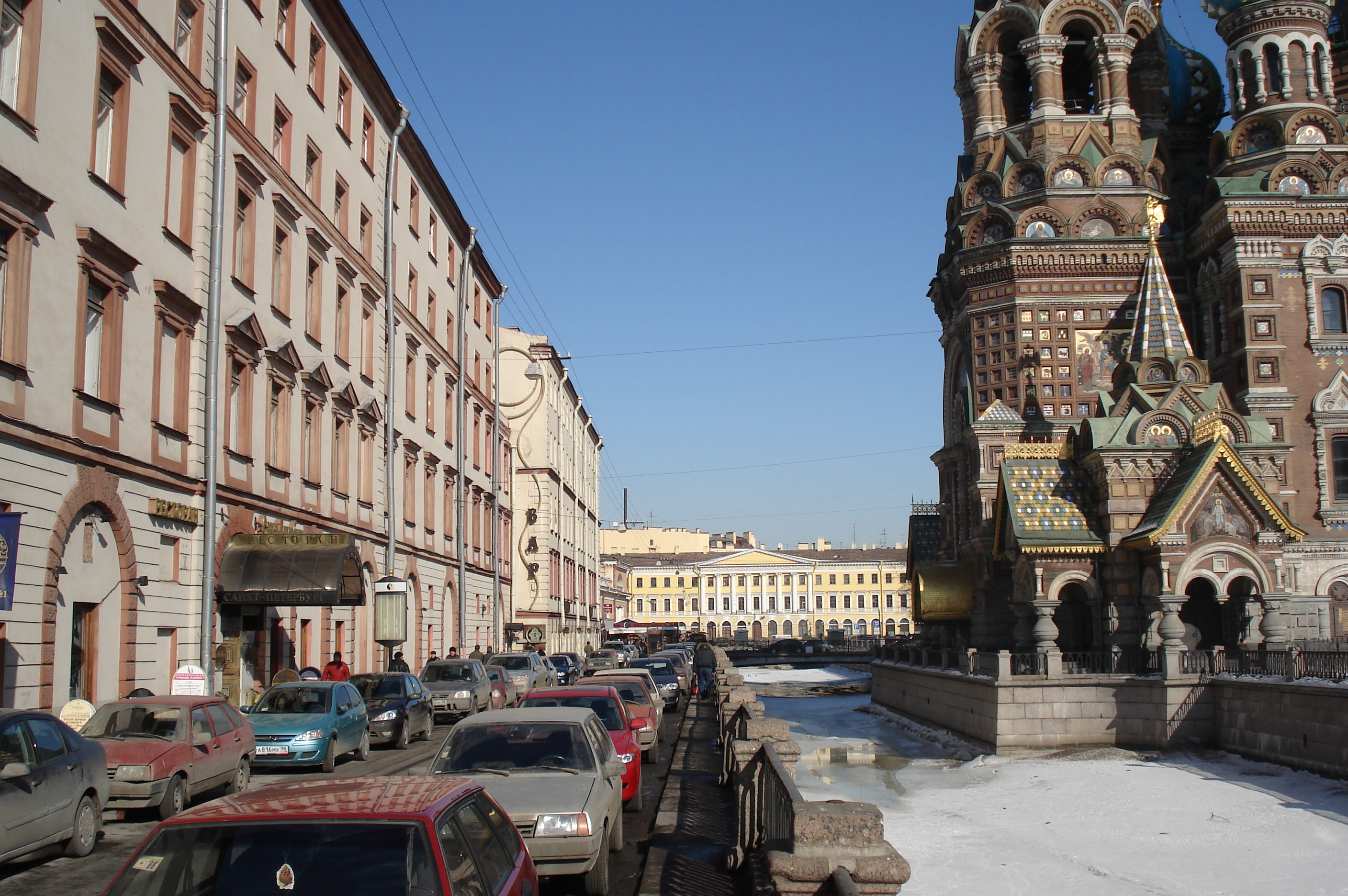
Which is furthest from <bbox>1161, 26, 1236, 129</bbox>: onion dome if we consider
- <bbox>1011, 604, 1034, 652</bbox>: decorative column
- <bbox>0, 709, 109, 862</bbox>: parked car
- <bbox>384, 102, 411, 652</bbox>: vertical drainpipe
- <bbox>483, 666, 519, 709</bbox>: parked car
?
<bbox>0, 709, 109, 862</bbox>: parked car

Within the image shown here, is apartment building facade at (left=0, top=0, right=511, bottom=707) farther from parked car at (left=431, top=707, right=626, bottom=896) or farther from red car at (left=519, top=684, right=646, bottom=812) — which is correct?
parked car at (left=431, top=707, right=626, bottom=896)

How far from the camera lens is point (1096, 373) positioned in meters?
43.0

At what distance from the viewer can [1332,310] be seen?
40188mm

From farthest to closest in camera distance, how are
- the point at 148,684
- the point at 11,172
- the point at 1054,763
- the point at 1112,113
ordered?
the point at 1112,113 → the point at 1054,763 → the point at 148,684 → the point at 11,172

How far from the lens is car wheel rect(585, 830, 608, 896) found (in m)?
9.62

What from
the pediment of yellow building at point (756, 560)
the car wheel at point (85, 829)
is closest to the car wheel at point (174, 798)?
the car wheel at point (85, 829)

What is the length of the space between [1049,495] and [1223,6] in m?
24.1

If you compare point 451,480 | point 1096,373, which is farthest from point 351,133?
point 1096,373

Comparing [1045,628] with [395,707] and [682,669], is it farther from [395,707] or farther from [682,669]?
[395,707]

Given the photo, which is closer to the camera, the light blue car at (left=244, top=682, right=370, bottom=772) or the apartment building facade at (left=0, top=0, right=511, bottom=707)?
the apartment building facade at (left=0, top=0, right=511, bottom=707)

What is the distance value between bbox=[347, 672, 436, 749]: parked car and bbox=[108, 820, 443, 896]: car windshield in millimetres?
16425

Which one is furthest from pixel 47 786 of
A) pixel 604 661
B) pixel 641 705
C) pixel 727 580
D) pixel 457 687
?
pixel 727 580

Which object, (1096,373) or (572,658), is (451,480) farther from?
(1096,373)

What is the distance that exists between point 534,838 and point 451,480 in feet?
118
